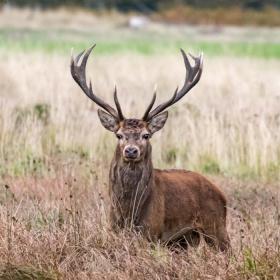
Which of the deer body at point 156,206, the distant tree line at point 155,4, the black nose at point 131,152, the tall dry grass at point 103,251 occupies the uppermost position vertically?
the distant tree line at point 155,4

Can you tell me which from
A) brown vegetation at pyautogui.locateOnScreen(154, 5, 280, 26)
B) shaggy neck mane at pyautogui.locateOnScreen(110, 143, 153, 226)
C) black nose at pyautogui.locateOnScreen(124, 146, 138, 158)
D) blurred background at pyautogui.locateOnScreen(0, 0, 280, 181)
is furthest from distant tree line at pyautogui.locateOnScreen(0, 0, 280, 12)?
black nose at pyautogui.locateOnScreen(124, 146, 138, 158)

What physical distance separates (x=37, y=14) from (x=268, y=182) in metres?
44.4

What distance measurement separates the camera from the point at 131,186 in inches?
332

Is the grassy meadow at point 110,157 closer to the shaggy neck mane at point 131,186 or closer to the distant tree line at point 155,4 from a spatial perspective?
the shaggy neck mane at point 131,186

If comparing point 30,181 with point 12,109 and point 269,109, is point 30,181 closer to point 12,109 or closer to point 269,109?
point 12,109

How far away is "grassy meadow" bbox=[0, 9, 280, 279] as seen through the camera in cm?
794

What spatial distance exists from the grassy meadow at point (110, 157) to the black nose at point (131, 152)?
0.60 metres

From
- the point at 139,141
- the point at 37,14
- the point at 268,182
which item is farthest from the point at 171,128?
the point at 37,14

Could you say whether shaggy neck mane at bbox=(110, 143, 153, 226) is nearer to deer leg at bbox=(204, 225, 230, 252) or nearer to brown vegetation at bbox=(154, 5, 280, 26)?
deer leg at bbox=(204, 225, 230, 252)

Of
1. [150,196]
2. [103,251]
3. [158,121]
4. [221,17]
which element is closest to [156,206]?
[150,196]

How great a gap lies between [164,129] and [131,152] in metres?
5.97

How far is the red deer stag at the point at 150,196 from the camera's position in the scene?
8336 millimetres

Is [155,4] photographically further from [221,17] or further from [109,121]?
[109,121]

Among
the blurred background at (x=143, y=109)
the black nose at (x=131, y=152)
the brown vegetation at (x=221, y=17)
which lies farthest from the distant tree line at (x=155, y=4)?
the black nose at (x=131, y=152)
